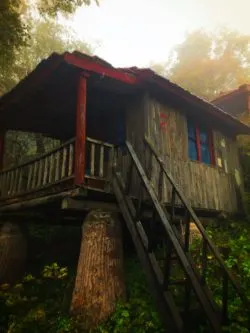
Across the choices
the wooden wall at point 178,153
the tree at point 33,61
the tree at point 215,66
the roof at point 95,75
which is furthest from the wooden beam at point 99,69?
the tree at point 215,66

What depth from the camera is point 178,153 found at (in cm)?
970

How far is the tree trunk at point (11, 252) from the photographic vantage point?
8477 millimetres

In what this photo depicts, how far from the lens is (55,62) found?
23.8 ft

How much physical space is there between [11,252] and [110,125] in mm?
4923

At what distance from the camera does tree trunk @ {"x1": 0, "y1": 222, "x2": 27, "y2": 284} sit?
27.8ft

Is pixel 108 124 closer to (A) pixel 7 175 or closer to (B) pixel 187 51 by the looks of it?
(A) pixel 7 175

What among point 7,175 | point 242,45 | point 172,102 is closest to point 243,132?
point 172,102

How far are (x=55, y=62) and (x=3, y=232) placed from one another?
505 centimetres

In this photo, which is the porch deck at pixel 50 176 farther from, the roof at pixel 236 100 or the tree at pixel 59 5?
the roof at pixel 236 100

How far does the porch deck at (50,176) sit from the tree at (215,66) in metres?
19.4

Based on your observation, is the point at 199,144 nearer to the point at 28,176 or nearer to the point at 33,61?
the point at 28,176

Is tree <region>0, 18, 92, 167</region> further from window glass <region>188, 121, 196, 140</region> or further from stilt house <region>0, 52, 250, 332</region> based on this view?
window glass <region>188, 121, 196, 140</region>

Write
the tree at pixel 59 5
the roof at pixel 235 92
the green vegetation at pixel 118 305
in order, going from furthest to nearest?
the roof at pixel 235 92
the tree at pixel 59 5
the green vegetation at pixel 118 305

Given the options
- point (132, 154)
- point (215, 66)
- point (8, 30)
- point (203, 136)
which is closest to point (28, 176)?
point (132, 154)
